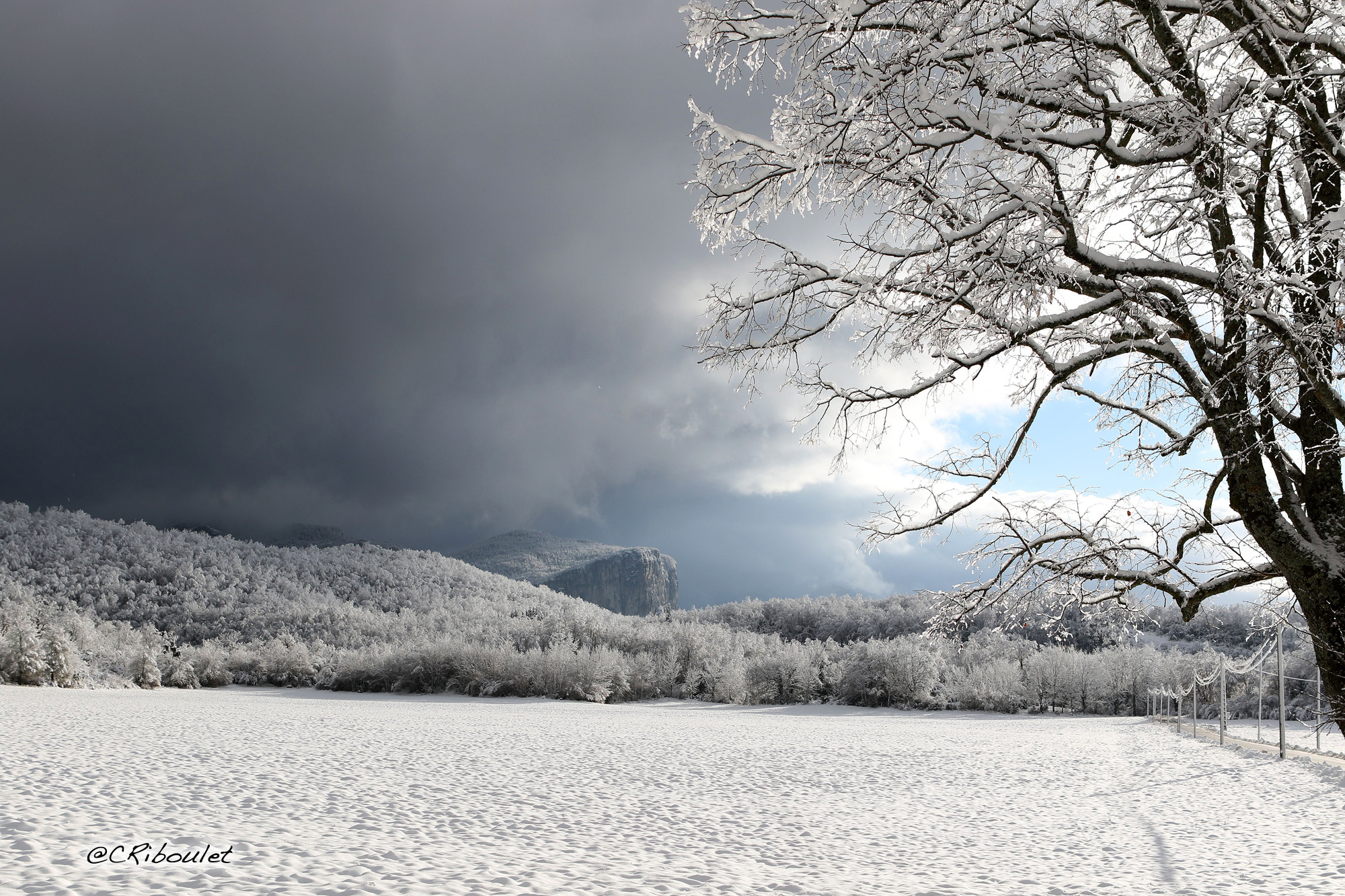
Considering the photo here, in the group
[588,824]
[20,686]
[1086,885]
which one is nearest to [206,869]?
[588,824]

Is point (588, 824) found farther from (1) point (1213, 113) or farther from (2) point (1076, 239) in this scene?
(1) point (1213, 113)

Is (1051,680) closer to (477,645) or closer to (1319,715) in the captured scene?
(477,645)

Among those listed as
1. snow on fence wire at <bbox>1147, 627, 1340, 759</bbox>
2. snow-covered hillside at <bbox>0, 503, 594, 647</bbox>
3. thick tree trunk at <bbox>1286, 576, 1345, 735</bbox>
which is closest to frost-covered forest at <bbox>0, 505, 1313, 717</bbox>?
snow-covered hillside at <bbox>0, 503, 594, 647</bbox>

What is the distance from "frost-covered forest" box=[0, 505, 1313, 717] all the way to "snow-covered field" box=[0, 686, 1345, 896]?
8.77 meters

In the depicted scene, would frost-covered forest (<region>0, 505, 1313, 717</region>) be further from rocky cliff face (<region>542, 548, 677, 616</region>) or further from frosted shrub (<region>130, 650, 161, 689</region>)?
rocky cliff face (<region>542, 548, 677, 616</region>)

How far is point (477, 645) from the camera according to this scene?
27.2 metres

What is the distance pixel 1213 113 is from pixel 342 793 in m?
6.41

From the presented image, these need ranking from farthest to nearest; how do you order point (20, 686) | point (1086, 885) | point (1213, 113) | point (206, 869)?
point (20, 686) → point (1086, 885) → point (206, 869) → point (1213, 113)

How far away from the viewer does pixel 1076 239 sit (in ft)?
9.34

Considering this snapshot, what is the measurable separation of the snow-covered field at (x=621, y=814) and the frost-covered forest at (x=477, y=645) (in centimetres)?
877

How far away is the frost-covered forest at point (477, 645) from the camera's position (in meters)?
24.5

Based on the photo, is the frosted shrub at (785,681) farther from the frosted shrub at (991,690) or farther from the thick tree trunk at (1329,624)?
the thick tree trunk at (1329,624)

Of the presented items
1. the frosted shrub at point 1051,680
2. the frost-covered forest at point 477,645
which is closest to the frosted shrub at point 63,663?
the frost-covered forest at point 477,645

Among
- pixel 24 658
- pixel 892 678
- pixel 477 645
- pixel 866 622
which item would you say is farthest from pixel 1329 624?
pixel 866 622
